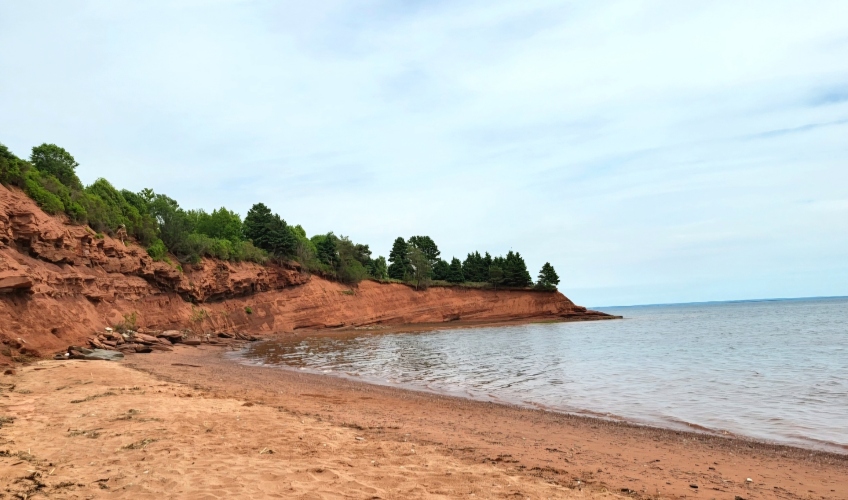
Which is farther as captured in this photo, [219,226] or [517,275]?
[517,275]

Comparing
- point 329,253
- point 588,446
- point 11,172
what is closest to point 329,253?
point 329,253

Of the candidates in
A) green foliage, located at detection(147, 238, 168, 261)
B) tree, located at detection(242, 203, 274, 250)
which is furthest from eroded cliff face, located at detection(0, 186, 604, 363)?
tree, located at detection(242, 203, 274, 250)

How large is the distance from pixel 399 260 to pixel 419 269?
6.75 meters

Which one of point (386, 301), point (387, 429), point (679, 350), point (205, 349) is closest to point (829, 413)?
point (387, 429)

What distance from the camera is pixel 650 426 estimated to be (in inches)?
420

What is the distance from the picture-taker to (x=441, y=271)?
82.8 metres

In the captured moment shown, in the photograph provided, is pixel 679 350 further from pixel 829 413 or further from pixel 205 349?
pixel 205 349

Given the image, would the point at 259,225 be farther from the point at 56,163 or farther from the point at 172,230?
the point at 56,163

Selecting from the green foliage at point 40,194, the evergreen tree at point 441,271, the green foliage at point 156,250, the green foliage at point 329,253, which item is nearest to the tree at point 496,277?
the evergreen tree at point 441,271

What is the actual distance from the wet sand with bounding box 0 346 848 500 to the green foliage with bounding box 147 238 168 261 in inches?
1092

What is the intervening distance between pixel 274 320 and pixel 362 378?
34.9m

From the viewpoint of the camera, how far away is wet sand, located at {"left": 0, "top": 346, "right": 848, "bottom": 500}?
5496 millimetres

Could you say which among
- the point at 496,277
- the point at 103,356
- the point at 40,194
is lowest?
the point at 103,356

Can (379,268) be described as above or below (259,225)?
below
